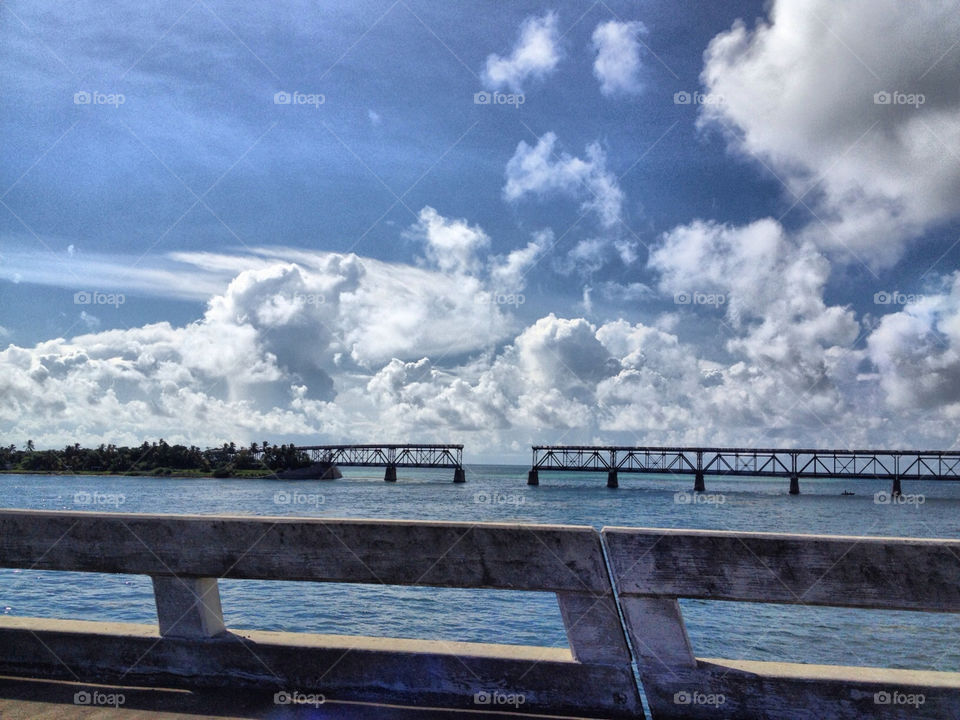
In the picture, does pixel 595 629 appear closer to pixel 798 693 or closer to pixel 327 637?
pixel 798 693

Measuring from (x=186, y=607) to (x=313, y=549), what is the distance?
1.10m

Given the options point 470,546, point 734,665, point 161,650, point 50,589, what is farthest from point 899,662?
point 50,589

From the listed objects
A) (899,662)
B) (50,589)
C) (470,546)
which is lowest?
(899,662)

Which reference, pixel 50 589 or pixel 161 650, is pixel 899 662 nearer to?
pixel 161 650

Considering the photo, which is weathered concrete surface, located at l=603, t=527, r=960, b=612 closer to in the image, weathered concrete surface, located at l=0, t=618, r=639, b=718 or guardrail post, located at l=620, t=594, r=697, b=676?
guardrail post, located at l=620, t=594, r=697, b=676

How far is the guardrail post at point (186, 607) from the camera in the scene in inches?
207

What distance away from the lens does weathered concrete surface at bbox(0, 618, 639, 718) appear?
476 cm

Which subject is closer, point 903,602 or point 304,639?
point 903,602

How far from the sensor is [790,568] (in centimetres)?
441

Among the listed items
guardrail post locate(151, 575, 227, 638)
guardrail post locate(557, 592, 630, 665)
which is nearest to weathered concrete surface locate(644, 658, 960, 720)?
guardrail post locate(557, 592, 630, 665)

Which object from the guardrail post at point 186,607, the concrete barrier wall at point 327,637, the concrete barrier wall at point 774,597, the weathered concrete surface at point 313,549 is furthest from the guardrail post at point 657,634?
the guardrail post at point 186,607

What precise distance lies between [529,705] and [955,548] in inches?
107

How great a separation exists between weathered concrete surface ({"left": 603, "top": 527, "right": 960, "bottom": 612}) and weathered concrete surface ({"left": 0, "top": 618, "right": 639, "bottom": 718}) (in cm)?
75

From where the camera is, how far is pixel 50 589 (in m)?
17.9
